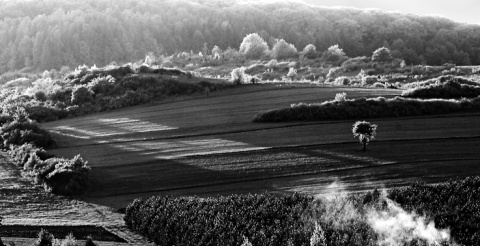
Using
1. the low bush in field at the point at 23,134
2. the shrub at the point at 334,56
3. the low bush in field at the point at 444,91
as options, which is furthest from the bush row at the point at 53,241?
the shrub at the point at 334,56

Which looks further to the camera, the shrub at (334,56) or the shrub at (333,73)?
the shrub at (334,56)

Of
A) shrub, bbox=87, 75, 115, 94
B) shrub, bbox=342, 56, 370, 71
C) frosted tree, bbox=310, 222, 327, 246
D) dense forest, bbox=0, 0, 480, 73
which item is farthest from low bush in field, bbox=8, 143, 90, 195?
dense forest, bbox=0, 0, 480, 73

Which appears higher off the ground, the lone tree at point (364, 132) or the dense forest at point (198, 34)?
the dense forest at point (198, 34)

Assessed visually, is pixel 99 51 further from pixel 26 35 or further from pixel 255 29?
pixel 255 29

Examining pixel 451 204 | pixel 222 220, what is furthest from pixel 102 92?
pixel 451 204

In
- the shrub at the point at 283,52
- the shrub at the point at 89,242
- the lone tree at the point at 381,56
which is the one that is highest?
the shrub at the point at 283,52

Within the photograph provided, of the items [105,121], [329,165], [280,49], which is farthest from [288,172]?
[280,49]

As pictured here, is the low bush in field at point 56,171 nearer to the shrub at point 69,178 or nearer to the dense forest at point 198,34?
the shrub at point 69,178
